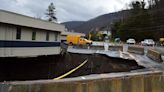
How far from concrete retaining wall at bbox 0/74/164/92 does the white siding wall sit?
16483 mm

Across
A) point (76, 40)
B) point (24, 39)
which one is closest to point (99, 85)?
point (24, 39)

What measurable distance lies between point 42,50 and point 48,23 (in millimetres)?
3107

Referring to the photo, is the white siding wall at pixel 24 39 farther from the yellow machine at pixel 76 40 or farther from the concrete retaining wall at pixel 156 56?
the yellow machine at pixel 76 40

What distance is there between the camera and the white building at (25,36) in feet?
74.4

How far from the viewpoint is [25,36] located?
26281mm

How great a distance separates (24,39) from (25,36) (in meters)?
0.43

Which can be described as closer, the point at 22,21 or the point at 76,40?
the point at 22,21

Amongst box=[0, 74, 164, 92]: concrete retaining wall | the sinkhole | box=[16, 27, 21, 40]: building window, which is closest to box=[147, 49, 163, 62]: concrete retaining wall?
the sinkhole

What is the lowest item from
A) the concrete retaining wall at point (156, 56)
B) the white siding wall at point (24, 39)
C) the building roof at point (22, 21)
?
the concrete retaining wall at point (156, 56)

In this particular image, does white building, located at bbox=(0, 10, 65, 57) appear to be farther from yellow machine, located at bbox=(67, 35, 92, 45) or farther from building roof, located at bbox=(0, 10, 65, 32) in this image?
yellow machine, located at bbox=(67, 35, 92, 45)

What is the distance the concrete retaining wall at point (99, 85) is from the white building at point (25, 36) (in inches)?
628

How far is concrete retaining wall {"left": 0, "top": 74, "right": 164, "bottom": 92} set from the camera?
5273mm

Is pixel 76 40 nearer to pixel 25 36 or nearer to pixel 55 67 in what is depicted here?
pixel 25 36

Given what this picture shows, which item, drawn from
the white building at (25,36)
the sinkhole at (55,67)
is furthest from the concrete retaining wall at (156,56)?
the white building at (25,36)
